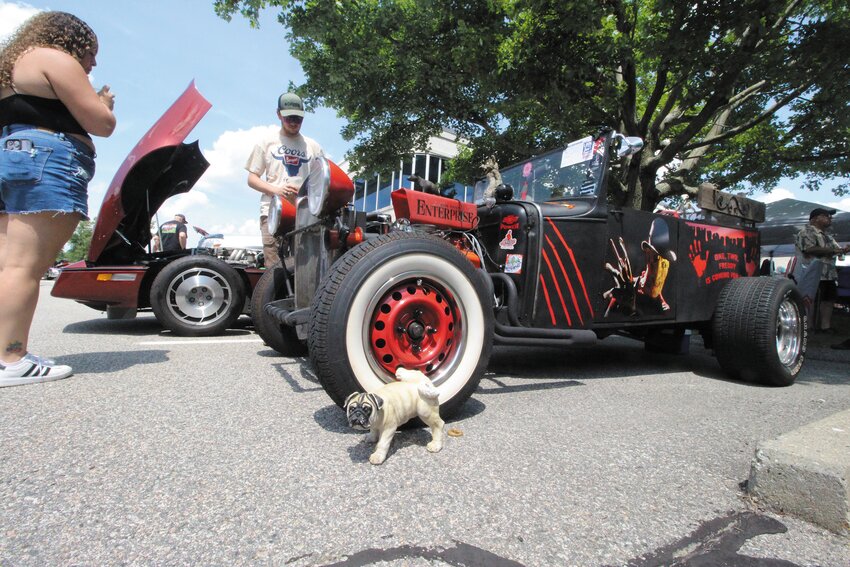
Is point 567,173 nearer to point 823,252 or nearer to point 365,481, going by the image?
point 365,481

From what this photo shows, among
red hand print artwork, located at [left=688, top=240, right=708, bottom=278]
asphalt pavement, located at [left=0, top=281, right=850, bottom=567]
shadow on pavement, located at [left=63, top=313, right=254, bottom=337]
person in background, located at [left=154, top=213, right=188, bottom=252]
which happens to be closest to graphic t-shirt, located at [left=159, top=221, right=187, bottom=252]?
person in background, located at [left=154, top=213, right=188, bottom=252]

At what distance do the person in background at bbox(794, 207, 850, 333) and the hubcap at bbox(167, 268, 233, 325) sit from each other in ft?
25.0

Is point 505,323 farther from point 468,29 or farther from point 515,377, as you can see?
point 468,29

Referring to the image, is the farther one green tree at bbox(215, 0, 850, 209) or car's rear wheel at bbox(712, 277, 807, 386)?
green tree at bbox(215, 0, 850, 209)

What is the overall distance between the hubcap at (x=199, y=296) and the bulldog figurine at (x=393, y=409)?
11.8 feet

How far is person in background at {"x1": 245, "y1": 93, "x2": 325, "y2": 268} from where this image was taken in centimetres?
401

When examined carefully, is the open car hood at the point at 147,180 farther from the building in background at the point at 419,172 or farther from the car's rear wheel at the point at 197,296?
the building in background at the point at 419,172

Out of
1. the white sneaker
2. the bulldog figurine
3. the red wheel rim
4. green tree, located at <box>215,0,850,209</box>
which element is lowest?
the white sneaker

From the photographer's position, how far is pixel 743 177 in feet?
42.5

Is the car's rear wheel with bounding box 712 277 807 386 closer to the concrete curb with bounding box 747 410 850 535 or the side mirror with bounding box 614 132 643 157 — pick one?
the side mirror with bounding box 614 132 643 157

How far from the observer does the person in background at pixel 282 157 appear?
4.01 m

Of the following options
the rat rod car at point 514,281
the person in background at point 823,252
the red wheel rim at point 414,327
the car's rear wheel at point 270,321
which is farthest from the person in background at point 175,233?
the person in background at point 823,252

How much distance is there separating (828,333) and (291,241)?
8250 millimetres

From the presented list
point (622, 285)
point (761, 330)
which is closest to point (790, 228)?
point (761, 330)
